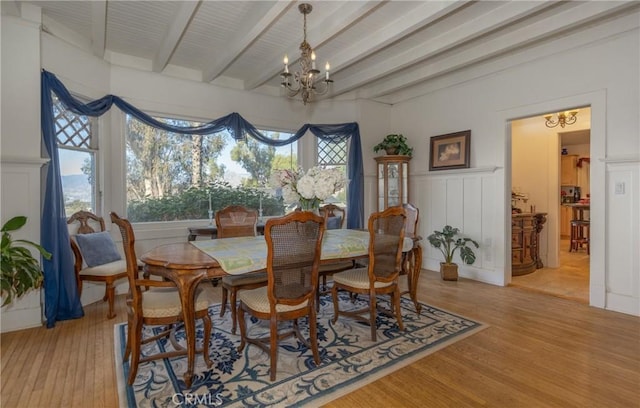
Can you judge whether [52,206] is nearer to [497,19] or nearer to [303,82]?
[303,82]

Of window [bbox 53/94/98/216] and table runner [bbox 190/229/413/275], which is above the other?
window [bbox 53/94/98/216]

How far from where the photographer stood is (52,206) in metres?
3.04

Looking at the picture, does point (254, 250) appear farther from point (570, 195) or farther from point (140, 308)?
point (570, 195)

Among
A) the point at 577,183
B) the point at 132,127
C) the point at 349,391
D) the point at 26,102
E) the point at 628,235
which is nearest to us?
the point at 349,391

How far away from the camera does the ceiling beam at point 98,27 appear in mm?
2843

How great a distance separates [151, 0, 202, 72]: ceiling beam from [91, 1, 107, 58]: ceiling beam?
53 centimetres

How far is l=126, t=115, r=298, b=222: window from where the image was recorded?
4.20 metres

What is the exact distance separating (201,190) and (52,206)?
1790mm

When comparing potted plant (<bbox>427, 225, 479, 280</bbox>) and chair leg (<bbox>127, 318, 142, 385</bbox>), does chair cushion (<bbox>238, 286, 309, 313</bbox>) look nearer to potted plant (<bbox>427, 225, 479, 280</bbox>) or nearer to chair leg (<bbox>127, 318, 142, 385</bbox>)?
chair leg (<bbox>127, 318, 142, 385</bbox>)

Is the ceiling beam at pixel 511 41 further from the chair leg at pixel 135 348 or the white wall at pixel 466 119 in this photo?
the chair leg at pixel 135 348

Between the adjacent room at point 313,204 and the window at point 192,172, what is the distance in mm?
27

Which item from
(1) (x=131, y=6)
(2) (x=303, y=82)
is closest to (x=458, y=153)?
(2) (x=303, y=82)

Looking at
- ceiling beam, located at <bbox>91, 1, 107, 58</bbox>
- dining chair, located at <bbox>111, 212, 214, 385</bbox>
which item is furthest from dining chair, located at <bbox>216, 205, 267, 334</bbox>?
ceiling beam, located at <bbox>91, 1, 107, 58</bbox>

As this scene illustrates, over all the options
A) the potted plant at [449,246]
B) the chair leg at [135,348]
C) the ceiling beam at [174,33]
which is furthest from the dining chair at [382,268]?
the ceiling beam at [174,33]
